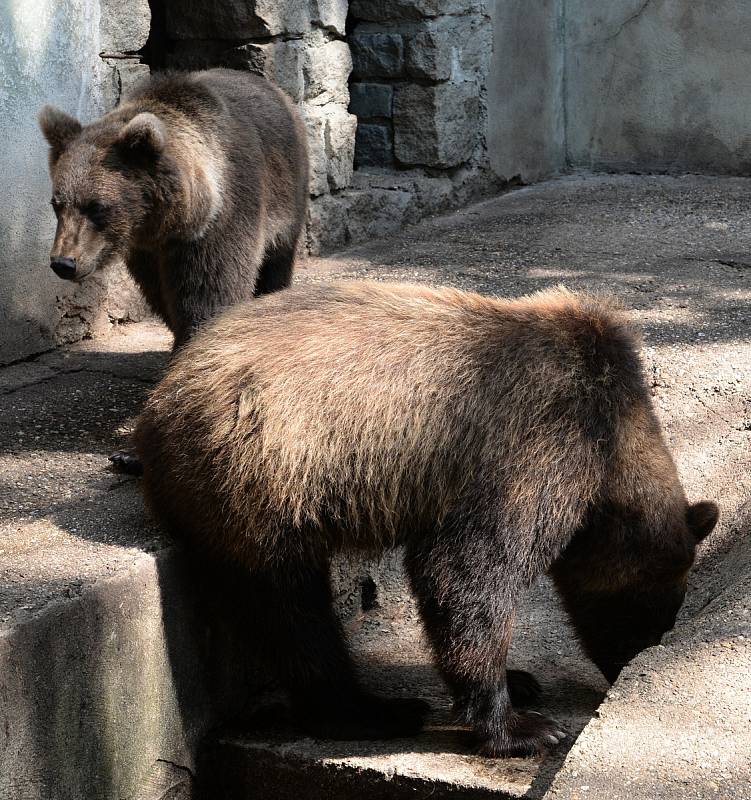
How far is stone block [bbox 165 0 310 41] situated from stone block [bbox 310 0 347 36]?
184 mm

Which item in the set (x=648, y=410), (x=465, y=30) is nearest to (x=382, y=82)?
(x=465, y=30)

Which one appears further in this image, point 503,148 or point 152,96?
point 503,148

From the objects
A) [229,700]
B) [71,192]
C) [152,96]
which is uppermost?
[152,96]

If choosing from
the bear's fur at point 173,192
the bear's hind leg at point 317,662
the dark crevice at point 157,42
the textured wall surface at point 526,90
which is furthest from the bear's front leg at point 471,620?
the textured wall surface at point 526,90

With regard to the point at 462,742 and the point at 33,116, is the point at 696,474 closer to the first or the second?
the point at 462,742

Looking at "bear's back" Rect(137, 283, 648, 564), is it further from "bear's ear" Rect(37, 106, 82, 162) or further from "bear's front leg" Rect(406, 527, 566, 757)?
"bear's ear" Rect(37, 106, 82, 162)

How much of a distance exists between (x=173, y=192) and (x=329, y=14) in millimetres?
3451

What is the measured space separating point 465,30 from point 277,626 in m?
6.02

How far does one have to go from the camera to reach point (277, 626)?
3.43 meters

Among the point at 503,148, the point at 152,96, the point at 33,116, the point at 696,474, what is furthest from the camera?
the point at 503,148

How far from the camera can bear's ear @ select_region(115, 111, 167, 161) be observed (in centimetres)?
390

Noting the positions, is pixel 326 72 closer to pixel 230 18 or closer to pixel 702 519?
pixel 230 18

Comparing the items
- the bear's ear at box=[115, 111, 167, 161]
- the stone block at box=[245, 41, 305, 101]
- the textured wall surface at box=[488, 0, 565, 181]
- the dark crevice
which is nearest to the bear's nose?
the bear's ear at box=[115, 111, 167, 161]

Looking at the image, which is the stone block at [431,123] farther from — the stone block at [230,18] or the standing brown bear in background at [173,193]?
the standing brown bear in background at [173,193]
